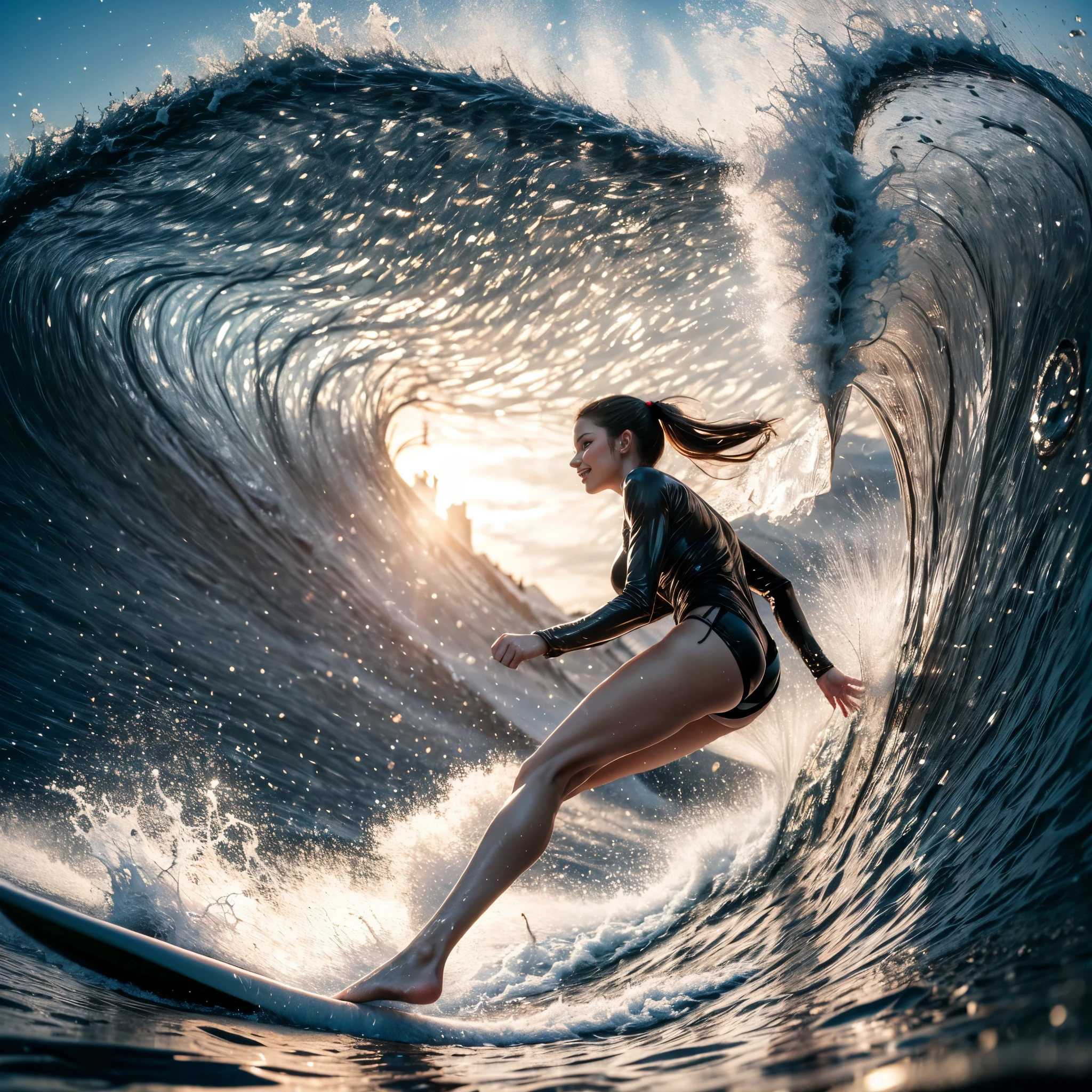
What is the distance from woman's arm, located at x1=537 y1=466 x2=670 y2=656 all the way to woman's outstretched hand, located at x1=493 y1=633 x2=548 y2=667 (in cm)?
2

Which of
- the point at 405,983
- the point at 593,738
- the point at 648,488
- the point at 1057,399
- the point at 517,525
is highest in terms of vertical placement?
the point at 517,525

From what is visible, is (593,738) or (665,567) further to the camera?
(665,567)

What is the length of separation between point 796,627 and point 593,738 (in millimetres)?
752

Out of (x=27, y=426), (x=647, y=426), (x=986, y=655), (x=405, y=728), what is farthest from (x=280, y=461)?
(x=986, y=655)

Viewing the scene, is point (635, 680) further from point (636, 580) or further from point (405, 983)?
point (405, 983)

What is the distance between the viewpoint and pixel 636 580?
1626 millimetres

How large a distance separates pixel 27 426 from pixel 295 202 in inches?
68.0

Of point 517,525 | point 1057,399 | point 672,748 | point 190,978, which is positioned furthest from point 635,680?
point 517,525

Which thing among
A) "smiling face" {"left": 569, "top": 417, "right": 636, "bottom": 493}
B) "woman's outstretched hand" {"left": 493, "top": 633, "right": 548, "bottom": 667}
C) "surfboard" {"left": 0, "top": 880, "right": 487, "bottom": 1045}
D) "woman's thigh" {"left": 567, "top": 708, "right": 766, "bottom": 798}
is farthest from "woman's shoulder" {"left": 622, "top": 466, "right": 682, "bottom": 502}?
"surfboard" {"left": 0, "top": 880, "right": 487, "bottom": 1045}

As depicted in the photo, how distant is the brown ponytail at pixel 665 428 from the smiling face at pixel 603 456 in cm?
2

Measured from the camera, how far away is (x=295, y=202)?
142 inches

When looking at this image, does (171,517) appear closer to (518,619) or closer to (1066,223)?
(518,619)

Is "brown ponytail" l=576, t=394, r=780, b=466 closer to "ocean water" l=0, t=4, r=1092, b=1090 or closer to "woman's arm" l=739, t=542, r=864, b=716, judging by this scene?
"woman's arm" l=739, t=542, r=864, b=716

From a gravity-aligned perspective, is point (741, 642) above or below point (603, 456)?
below
